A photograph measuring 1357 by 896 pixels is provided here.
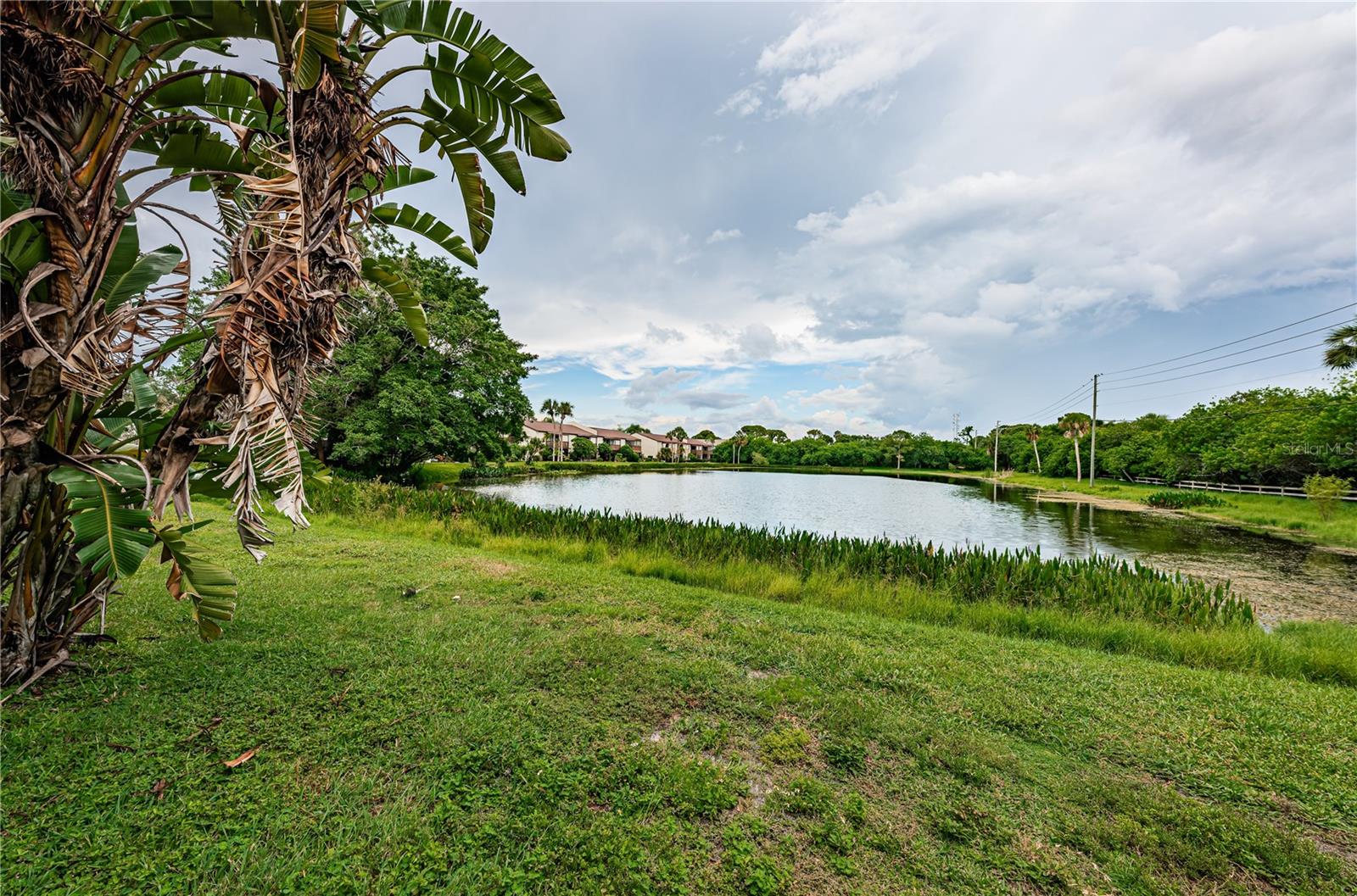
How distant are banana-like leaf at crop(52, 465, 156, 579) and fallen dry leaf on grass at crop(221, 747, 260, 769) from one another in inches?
39.0

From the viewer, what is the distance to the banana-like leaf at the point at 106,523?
2.32 m

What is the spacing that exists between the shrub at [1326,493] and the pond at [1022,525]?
9.65ft

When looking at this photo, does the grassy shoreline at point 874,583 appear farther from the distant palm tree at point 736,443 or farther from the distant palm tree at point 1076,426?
the distant palm tree at point 736,443

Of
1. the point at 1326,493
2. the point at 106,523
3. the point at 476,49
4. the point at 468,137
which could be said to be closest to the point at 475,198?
the point at 468,137

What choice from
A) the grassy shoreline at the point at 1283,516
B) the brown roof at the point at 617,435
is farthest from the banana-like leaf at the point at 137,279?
the brown roof at the point at 617,435

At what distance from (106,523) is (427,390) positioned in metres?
14.8

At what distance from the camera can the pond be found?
8.61 meters

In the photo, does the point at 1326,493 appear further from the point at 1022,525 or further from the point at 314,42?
the point at 314,42

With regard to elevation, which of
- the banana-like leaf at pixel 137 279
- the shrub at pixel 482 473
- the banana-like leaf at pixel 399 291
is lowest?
the shrub at pixel 482 473

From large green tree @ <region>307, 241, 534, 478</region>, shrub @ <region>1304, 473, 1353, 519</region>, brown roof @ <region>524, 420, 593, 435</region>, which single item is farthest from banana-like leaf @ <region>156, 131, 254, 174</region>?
brown roof @ <region>524, 420, 593, 435</region>

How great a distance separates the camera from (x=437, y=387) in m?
17.0

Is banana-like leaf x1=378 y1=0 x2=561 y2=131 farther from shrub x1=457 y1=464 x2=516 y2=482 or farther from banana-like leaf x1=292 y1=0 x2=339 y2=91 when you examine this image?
shrub x1=457 y1=464 x2=516 y2=482

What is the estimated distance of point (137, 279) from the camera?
2928 mm

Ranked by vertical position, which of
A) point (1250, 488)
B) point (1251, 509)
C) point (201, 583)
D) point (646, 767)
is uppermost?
point (201, 583)
